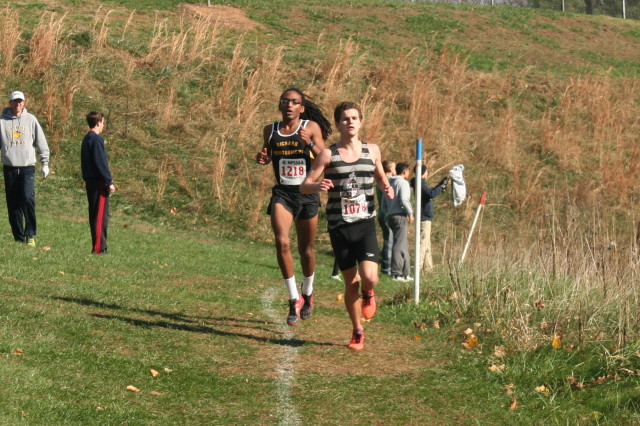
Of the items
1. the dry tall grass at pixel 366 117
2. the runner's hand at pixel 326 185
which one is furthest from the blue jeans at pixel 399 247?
the runner's hand at pixel 326 185

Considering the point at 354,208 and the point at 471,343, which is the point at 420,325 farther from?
the point at 354,208

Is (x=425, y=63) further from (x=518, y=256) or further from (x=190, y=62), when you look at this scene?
(x=518, y=256)

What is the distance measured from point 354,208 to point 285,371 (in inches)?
60.3

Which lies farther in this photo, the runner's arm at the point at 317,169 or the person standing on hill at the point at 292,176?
the person standing on hill at the point at 292,176

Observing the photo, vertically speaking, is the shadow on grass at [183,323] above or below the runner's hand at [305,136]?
below

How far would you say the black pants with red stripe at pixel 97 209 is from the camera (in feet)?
46.0

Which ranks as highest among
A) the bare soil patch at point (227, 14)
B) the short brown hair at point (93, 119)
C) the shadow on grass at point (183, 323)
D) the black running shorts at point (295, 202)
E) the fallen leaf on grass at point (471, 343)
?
the bare soil patch at point (227, 14)

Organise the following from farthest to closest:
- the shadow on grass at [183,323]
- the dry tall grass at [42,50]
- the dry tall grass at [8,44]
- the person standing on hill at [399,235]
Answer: the dry tall grass at [42,50], the dry tall grass at [8,44], the person standing on hill at [399,235], the shadow on grass at [183,323]

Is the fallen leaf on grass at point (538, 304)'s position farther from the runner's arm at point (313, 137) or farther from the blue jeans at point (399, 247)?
the blue jeans at point (399, 247)

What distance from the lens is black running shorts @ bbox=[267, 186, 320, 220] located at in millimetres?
9500

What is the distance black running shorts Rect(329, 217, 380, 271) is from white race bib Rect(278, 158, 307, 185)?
939 millimetres

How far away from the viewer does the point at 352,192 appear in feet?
28.0

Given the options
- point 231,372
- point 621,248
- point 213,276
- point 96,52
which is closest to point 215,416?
point 231,372

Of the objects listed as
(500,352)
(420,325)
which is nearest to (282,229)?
(420,325)
